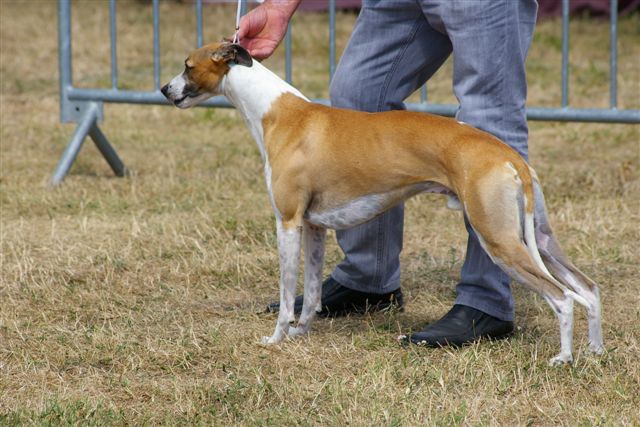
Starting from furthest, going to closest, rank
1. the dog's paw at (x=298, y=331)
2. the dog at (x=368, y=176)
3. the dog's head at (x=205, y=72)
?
the dog's paw at (x=298, y=331)
the dog's head at (x=205, y=72)
the dog at (x=368, y=176)

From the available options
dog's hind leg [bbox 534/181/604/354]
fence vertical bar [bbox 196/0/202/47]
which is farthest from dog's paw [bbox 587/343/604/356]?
fence vertical bar [bbox 196/0/202/47]

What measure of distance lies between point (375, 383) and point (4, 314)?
61.3 inches

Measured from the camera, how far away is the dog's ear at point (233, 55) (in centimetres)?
373

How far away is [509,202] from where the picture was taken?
3348mm

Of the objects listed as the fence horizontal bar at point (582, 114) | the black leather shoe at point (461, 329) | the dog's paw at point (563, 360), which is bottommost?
the black leather shoe at point (461, 329)

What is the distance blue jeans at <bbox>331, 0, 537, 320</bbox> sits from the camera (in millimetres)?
3666

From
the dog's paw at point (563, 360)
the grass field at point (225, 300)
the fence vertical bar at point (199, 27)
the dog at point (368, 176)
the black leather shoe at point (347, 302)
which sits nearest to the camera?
the grass field at point (225, 300)

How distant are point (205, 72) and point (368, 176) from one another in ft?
2.17

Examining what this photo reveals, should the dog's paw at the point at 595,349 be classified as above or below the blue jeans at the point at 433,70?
below

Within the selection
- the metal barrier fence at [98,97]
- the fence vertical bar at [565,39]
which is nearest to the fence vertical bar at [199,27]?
the metal barrier fence at [98,97]

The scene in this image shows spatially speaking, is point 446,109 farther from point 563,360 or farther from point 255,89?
point 563,360

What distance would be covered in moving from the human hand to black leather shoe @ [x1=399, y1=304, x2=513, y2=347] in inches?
42.7

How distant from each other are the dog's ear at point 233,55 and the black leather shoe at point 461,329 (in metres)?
1.04

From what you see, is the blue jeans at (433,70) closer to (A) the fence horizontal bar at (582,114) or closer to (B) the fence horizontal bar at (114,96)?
(A) the fence horizontal bar at (582,114)
